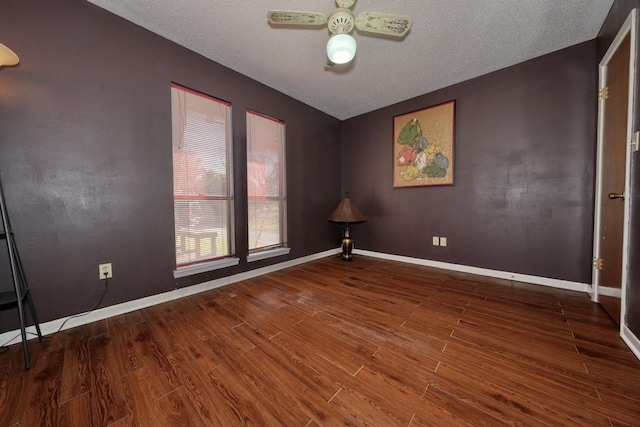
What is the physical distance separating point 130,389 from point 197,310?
34.1 inches

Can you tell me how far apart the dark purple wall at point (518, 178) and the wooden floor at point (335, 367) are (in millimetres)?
702

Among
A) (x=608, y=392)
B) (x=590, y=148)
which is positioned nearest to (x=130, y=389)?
(x=608, y=392)

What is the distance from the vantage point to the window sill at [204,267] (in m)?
2.23

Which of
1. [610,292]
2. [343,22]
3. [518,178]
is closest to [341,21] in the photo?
[343,22]

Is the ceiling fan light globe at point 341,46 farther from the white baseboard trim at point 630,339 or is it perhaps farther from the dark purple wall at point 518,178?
the white baseboard trim at point 630,339

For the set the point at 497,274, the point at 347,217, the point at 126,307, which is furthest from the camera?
the point at 347,217

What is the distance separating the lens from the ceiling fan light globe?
157 centimetres

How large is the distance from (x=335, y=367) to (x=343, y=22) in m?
2.28

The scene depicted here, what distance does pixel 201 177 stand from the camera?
2.43 m

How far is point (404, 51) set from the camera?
235cm

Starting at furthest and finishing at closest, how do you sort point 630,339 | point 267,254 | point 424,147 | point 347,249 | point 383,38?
point 347,249 < point 424,147 < point 267,254 < point 383,38 < point 630,339

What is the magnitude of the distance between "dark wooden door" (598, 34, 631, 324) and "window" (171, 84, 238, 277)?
3.42m

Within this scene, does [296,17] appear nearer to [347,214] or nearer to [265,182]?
[265,182]

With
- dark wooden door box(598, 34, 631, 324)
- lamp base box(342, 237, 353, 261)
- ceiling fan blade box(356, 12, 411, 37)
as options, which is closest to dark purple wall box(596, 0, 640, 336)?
dark wooden door box(598, 34, 631, 324)
